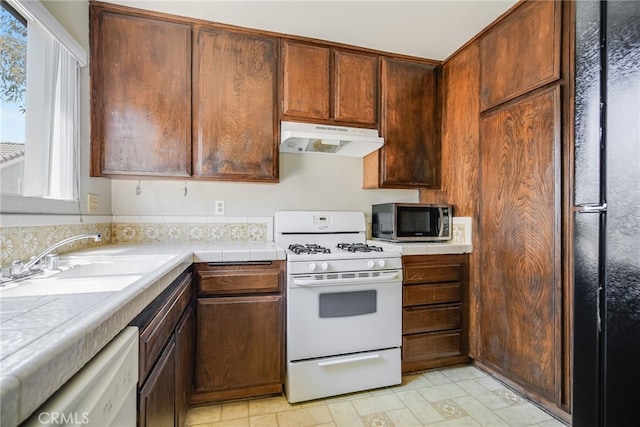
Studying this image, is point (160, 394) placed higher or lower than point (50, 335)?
lower

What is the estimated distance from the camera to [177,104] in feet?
6.25

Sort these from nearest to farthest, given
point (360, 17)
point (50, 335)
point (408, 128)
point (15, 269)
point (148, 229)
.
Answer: point (50, 335) < point (15, 269) < point (360, 17) < point (148, 229) < point (408, 128)

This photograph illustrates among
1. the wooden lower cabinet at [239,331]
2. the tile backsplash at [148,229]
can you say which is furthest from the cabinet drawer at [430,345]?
the tile backsplash at [148,229]

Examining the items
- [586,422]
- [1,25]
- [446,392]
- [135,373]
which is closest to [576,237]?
[586,422]

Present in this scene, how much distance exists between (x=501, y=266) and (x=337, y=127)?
1.44 metres

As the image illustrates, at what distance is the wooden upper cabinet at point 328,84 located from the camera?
2088 mm

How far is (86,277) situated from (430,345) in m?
2.02

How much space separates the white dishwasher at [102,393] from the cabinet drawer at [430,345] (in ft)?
5.52

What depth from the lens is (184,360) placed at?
139 cm

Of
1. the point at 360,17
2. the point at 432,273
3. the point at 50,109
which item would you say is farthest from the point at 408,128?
the point at 50,109

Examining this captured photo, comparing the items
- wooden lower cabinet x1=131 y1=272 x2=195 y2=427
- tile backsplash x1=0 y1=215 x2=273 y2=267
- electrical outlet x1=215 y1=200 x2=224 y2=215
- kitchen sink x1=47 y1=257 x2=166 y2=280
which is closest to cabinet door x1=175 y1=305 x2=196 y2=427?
wooden lower cabinet x1=131 y1=272 x2=195 y2=427

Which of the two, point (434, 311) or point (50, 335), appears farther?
point (434, 311)

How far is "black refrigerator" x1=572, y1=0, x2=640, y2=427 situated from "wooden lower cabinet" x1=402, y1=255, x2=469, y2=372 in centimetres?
140

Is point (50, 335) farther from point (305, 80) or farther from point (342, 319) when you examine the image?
point (305, 80)
